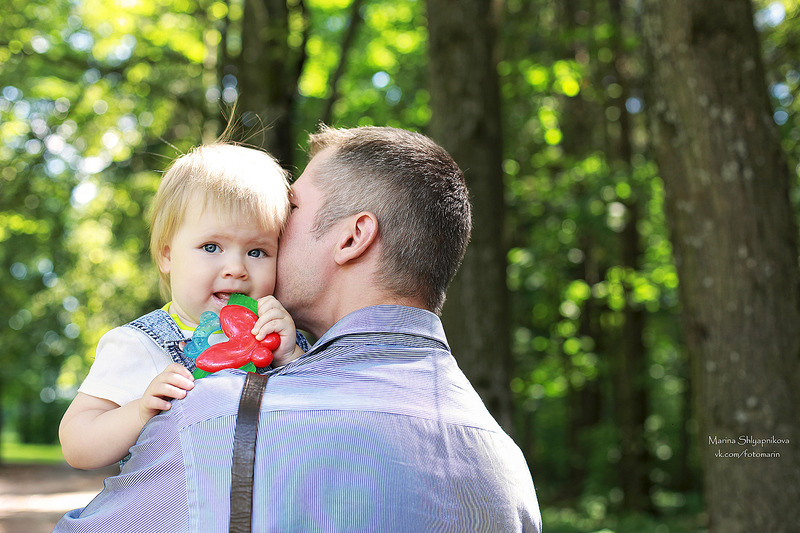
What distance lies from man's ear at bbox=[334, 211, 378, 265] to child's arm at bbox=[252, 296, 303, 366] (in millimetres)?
206

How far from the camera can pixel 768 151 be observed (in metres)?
4.22

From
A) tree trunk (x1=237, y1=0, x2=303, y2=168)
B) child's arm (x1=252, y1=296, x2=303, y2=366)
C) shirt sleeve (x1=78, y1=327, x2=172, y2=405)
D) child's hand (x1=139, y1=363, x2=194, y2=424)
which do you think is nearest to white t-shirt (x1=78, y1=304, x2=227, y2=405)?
shirt sleeve (x1=78, y1=327, x2=172, y2=405)

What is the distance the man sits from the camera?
63.2 inches

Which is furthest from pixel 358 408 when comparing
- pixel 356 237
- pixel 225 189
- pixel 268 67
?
pixel 268 67

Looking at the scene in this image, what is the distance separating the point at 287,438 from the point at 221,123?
9.72m

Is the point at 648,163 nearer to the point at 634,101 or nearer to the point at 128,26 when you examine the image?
the point at 634,101

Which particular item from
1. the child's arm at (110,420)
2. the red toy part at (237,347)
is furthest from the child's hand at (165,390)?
the red toy part at (237,347)

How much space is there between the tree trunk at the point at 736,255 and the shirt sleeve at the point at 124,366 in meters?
3.14

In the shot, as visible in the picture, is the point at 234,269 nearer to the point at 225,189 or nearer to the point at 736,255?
the point at 225,189

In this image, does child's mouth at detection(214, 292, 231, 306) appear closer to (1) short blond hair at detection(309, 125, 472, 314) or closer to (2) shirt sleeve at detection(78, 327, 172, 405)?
(2) shirt sleeve at detection(78, 327, 172, 405)

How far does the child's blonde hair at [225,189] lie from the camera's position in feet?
7.07

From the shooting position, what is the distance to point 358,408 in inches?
66.6

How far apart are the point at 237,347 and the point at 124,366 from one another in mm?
335

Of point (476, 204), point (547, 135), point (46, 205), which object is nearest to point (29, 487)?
→ point (46, 205)
